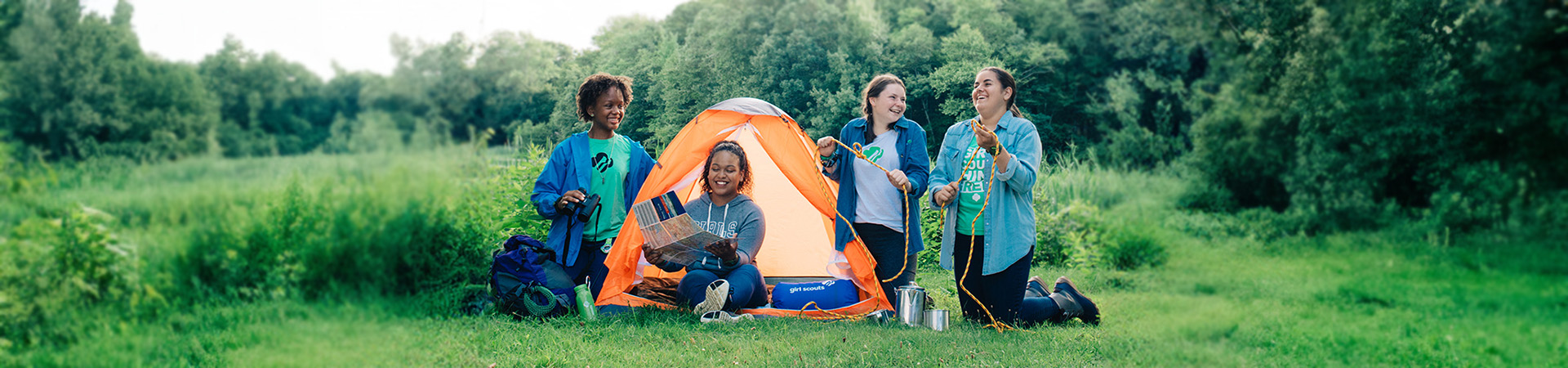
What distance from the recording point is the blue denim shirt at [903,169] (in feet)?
13.2

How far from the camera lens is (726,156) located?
426 centimetres

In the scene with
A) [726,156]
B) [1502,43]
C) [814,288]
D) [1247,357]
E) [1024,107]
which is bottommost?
[1247,357]

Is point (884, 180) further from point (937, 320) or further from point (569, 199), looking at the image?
point (569, 199)

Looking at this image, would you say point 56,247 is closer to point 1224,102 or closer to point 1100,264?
point 1100,264

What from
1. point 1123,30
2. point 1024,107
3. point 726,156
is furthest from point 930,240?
point 1123,30

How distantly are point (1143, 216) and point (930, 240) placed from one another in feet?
8.89

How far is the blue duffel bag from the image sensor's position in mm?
4262

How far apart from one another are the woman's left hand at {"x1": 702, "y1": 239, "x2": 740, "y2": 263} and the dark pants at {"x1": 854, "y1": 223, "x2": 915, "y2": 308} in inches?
27.6

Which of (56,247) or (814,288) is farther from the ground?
(56,247)

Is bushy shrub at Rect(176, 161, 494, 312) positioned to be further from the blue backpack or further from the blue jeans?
the blue jeans

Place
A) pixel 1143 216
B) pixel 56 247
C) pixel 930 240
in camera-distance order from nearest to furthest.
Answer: pixel 56 247 < pixel 930 240 < pixel 1143 216

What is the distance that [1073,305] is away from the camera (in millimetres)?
4129

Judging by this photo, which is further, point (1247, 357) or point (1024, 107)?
point (1024, 107)

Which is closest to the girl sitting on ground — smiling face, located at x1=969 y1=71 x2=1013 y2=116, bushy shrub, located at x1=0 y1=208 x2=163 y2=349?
smiling face, located at x1=969 y1=71 x2=1013 y2=116
